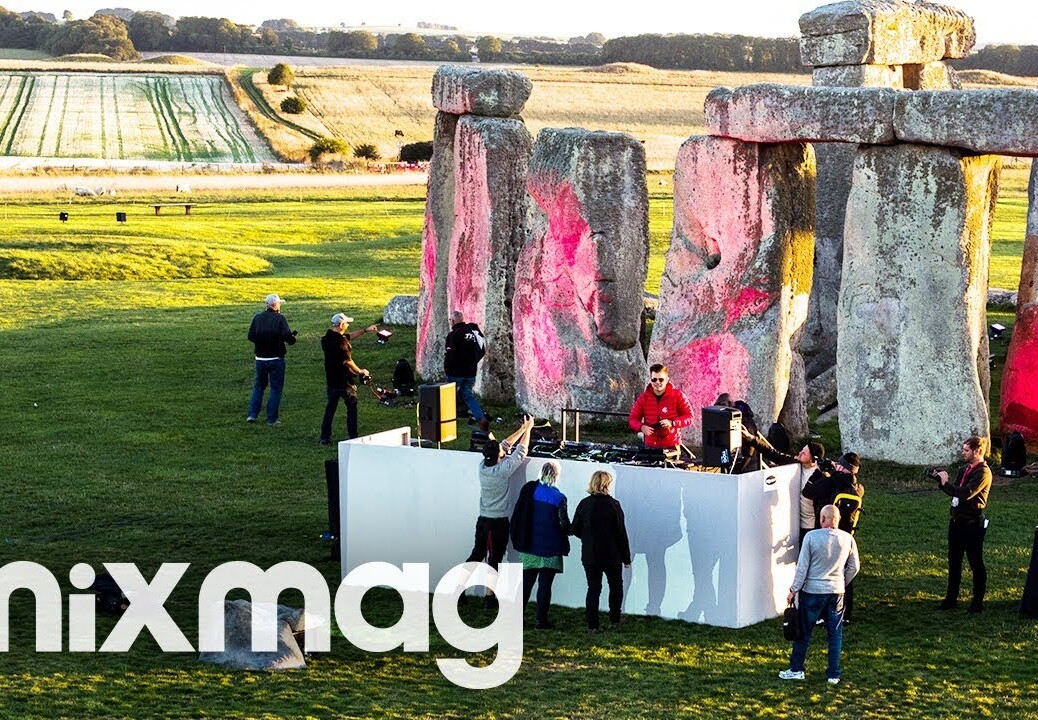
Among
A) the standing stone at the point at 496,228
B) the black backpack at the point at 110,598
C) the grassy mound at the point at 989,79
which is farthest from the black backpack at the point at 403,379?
the grassy mound at the point at 989,79

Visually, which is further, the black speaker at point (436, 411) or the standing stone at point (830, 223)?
the standing stone at point (830, 223)

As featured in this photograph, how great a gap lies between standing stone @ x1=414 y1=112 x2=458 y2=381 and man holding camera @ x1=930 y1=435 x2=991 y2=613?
14.1 m

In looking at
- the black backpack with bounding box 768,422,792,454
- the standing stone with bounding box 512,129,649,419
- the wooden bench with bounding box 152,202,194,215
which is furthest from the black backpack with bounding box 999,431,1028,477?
the wooden bench with bounding box 152,202,194,215

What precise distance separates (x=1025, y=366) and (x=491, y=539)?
34.2 feet

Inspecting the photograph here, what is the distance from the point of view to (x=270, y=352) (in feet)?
88.0

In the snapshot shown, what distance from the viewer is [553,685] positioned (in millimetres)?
15609

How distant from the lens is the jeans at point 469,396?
26219mm

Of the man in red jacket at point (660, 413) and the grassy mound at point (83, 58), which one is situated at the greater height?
the grassy mound at point (83, 58)

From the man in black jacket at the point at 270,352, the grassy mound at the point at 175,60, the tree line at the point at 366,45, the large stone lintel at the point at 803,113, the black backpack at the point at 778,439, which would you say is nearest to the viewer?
the black backpack at the point at 778,439

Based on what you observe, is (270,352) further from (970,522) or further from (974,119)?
(970,522)

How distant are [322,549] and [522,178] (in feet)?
35.4

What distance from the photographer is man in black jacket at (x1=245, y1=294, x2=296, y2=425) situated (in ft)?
87.2

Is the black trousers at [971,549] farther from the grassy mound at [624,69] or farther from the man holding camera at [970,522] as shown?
the grassy mound at [624,69]

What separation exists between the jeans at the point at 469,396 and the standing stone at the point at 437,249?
3.94 meters
